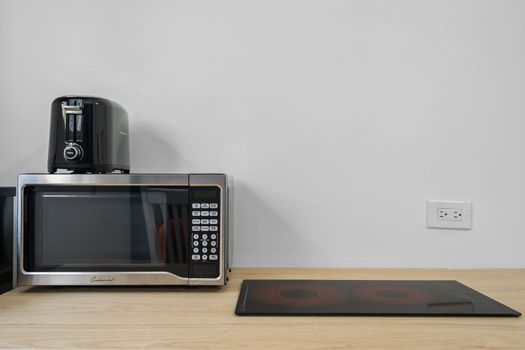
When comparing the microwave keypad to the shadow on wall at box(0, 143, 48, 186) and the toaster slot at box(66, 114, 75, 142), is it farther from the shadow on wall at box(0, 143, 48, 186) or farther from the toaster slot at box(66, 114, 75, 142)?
the shadow on wall at box(0, 143, 48, 186)

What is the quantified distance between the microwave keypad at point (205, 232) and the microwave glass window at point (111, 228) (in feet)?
0.07

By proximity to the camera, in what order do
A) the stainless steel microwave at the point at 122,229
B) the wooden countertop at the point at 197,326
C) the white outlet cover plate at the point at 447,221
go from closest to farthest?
the wooden countertop at the point at 197,326, the stainless steel microwave at the point at 122,229, the white outlet cover plate at the point at 447,221

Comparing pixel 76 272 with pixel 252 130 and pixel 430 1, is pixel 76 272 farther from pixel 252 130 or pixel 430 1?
pixel 430 1

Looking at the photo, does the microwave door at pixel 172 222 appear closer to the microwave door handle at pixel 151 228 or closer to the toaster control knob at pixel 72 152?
the microwave door handle at pixel 151 228

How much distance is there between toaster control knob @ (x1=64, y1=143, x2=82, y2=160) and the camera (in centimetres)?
102

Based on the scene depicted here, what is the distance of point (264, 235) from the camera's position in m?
1.31

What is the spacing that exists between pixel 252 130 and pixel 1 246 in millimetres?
737

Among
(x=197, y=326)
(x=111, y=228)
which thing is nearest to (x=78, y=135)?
(x=111, y=228)

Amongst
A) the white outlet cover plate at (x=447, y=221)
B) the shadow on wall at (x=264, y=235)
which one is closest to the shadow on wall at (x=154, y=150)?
the shadow on wall at (x=264, y=235)

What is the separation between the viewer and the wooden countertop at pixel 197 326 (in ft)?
2.31

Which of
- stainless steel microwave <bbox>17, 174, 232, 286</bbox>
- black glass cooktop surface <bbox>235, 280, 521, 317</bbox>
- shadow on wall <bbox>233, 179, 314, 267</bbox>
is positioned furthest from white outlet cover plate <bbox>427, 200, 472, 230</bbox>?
stainless steel microwave <bbox>17, 174, 232, 286</bbox>

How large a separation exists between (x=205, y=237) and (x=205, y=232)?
1 centimetres

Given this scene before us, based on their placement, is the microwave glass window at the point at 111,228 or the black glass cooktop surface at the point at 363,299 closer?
the black glass cooktop surface at the point at 363,299

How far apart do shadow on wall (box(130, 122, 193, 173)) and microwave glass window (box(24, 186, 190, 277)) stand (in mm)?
297
